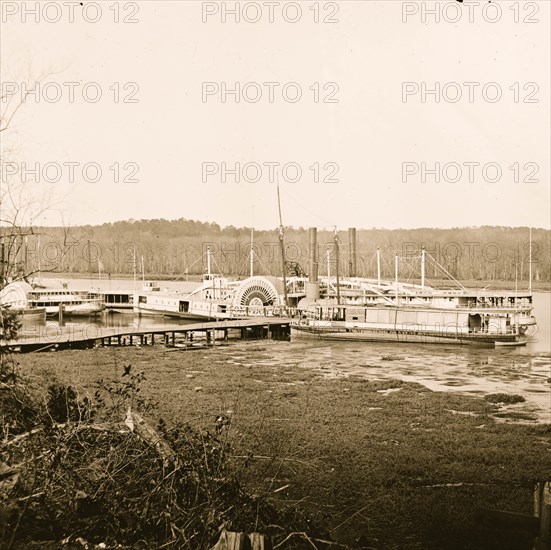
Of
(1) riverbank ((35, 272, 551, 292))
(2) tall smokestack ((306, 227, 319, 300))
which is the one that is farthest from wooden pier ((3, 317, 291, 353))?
(1) riverbank ((35, 272, 551, 292))

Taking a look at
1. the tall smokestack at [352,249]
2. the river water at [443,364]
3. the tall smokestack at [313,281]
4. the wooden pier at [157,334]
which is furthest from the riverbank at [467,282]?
the river water at [443,364]

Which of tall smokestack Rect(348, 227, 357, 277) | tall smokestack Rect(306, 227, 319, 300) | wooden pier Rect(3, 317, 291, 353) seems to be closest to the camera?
wooden pier Rect(3, 317, 291, 353)

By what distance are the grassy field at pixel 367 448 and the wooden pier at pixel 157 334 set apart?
238 inches

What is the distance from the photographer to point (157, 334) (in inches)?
1700

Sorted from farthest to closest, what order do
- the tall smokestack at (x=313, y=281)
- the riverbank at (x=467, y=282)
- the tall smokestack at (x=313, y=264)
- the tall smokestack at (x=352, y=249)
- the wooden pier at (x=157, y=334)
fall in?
the riverbank at (x=467, y=282)
the tall smokestack at (x=352, y=249)
the tall smokestack at (x=313, y=264)
the tall smokestack at (x=313, y=281)
the wooden pier at (x=157, y=334)

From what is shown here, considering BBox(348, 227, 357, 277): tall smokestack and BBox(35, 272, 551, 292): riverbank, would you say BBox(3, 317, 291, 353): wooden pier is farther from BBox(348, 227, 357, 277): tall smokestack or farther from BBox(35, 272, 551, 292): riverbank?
BBox(348, 227, 357, 277): tall smokestack

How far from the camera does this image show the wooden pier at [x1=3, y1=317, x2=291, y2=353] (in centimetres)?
3403

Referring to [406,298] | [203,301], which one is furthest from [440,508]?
[203,301]

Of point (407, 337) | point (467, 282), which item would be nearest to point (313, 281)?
point (407, 337)

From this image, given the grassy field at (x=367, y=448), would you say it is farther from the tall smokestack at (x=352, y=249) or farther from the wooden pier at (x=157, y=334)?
the tall smokestack at (x=352, y=249)

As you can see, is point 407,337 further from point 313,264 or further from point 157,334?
point 157,334

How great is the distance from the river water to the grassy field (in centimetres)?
306

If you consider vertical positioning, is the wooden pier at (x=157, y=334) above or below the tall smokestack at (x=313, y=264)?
below

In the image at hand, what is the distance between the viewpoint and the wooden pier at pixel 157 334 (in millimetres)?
34031
